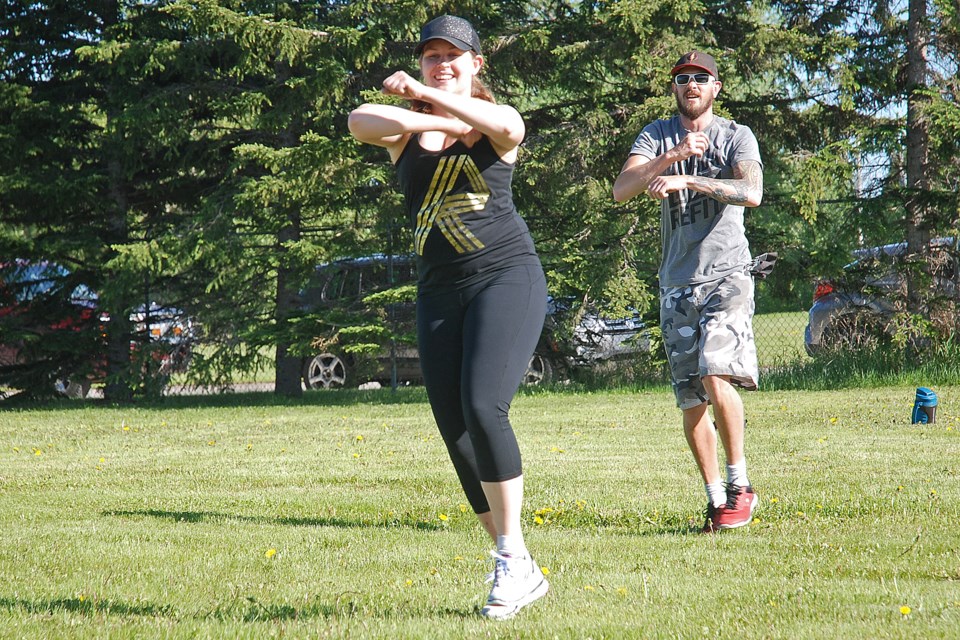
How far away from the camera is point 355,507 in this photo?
6102 millimetres

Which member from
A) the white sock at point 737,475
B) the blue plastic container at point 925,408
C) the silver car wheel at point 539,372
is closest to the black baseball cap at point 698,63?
the white sock at point 737,475

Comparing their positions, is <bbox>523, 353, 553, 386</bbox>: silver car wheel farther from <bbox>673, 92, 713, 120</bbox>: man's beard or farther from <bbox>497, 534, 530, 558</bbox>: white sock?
<bbox>497, 534, 530, 558</bbox>: white sock

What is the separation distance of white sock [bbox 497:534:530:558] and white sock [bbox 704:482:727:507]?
5.78ft

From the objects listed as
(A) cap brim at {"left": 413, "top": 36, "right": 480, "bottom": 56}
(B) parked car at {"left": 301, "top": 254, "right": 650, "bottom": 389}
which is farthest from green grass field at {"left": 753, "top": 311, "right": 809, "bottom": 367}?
(A) cap brim at {"left": 413, "top": 36, "right": 480, "bottom": 56}

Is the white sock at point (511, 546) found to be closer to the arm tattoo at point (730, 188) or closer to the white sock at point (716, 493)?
the white sock at point (716, 493)

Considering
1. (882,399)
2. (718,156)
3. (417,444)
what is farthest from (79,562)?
(882,399)

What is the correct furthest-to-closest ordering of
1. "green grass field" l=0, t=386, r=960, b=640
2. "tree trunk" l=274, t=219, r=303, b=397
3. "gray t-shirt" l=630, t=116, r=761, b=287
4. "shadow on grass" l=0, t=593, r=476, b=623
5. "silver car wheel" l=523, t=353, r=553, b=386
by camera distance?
"silver car wheel" l=523, t=353, r=553, b=386
"tree trunk" l=274, t=219, r=303, b=397
"gray t-shirt" l=630, t=116, r=761, b=287
"shadow on grass" l=0, t=593, r=476, b=623
"green grass field" l=0, t=386, r=960, b=640

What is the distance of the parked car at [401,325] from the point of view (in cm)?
1416

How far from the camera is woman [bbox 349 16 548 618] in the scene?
3547 millimetres

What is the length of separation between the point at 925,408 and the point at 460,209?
6.83 m

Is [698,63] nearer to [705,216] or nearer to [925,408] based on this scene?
[705,216]

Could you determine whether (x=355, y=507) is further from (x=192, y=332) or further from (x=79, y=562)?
(x=192, y=332)

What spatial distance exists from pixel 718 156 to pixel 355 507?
9.17 ft

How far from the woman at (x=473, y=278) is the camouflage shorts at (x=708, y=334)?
153 centimetres
